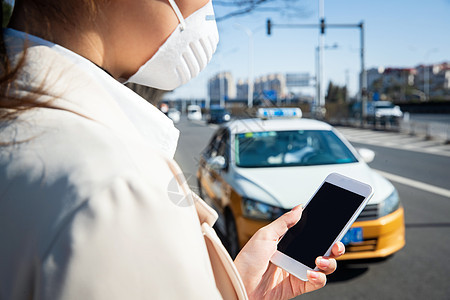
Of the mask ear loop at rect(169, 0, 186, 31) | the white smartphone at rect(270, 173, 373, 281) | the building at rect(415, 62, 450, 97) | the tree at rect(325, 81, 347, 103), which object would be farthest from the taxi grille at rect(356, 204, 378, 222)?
the building at rect(415, 62, 450, 97)

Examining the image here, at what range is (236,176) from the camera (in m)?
3.43

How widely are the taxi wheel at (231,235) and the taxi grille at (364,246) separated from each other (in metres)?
0.97

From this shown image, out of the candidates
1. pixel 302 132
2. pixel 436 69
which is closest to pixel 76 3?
pixel 302 132

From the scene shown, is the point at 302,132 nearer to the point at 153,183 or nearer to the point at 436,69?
the point at 153,183

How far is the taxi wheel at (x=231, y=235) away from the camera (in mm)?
3531

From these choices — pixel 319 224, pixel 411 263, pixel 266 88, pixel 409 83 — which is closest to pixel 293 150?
pixel 411 263

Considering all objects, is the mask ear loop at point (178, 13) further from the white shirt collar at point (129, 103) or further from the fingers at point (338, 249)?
the fingers at point (338, 249)

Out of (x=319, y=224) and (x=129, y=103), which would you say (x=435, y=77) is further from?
(x=129, y=103)

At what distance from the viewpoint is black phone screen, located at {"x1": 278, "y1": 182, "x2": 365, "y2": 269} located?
1.10 metres

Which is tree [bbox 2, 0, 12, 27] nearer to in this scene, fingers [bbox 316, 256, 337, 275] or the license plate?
fingers [bbox 316, 256, 337, 275]

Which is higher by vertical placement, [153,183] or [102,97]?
[102,97]

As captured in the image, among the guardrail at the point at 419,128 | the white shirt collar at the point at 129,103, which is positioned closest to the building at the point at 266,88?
the white shirt collar at the point at 129,103

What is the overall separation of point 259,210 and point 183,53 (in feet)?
7.48

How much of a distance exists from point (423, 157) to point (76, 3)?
39.5 feet
